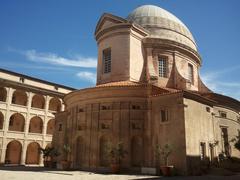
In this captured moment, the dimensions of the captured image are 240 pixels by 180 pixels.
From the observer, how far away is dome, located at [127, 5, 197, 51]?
3067 cm

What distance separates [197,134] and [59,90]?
3118cm

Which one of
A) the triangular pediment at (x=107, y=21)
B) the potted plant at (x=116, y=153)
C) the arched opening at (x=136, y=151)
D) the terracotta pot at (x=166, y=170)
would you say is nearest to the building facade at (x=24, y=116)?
the triangular pediment at (x=107, y=21)

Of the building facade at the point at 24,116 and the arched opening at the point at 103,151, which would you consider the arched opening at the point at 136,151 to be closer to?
the arched opening at the point at 103,151

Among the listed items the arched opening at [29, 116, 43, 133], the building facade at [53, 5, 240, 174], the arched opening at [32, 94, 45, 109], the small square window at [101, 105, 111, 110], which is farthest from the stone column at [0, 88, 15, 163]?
the small square window at [101, 105, 111, 110]

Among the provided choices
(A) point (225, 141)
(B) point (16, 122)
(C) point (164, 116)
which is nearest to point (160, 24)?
(C) point (164, 116)

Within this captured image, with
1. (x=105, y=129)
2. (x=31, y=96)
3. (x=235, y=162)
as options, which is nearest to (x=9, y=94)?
(x=31, y=96)

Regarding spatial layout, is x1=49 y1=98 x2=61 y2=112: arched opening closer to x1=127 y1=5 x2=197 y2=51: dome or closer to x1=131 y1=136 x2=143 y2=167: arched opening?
x1=127 y1=5 x2=197 y2=51: dome

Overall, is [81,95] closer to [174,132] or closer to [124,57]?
[124,57]

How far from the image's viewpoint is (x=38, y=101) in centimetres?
4444

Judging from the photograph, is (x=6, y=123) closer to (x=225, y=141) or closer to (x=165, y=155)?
(x=165, y=155)

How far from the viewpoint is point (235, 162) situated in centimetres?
2359

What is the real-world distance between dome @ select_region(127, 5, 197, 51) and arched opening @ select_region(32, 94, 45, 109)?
68.3 feet

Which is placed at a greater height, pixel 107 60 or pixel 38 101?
pixel 107 60

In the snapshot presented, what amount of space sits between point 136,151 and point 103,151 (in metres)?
2.92
